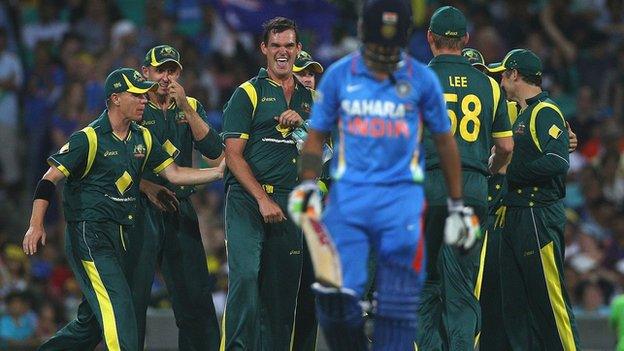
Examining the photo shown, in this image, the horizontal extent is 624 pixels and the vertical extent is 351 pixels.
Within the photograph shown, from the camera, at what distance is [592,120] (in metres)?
17.9

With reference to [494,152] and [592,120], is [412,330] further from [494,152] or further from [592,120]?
[592,120]

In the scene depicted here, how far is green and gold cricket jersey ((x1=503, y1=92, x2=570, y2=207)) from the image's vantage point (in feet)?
35.6

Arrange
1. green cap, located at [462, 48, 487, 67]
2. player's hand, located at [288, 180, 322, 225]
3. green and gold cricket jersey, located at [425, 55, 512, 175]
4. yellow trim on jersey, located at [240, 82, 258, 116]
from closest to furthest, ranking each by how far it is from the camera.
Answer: player's hand, located at [288, 180, 322, 225] → green and gold cricket jersey, located at [425, 55, 512, 175] → yellow trim on jersey, located at [240, 82, 258, 116] → green cap, located at [462, 48, 487, 67]

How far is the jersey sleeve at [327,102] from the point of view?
8250 millimetres

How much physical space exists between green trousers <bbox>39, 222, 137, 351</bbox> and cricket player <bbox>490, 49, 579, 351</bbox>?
308 centimetres

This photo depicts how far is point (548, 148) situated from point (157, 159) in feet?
10.2

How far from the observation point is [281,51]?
10750mm

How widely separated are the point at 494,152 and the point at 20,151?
370 inches

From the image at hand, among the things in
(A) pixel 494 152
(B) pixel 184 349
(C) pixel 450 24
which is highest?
(C) pixel 450 24

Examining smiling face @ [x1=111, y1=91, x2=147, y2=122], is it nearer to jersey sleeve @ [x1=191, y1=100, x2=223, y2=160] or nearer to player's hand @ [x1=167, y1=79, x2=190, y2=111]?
player's hand @ [x1=167, y1=79, x2=190, y2=111]

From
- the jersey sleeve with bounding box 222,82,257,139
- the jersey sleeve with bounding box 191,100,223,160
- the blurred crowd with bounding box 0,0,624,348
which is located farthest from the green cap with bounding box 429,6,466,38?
the blurred crowd with bounding box 0,0,624,348

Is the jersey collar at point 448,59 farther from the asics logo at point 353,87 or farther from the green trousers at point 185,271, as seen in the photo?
the green trousers at point 185,271

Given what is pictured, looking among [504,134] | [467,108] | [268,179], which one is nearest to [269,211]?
[268,179]

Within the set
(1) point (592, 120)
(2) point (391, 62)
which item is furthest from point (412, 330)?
(1) point (592, 120)
